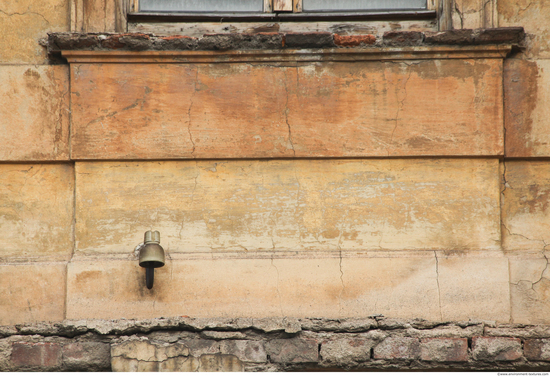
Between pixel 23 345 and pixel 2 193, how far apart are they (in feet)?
3.10

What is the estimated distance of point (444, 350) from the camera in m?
3.19

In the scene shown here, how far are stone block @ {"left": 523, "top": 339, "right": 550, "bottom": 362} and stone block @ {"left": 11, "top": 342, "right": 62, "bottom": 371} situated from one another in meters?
2.67

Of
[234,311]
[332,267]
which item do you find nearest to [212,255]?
[234,311]

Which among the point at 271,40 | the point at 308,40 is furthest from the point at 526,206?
the point at 271,40

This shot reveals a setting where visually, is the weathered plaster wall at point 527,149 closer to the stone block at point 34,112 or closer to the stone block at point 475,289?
the stone block at point 475,289

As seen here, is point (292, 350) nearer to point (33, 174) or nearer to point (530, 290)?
point (530, 290)

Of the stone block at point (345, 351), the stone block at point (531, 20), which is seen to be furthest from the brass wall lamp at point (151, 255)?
the stone block at point (531, 20)

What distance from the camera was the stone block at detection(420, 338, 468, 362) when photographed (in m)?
3.18

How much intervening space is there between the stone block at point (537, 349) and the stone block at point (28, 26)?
3.41 meters

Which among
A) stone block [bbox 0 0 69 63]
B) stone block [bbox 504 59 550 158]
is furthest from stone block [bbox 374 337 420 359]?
stone block [bbox 0 0 69 63]

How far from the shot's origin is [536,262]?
337 cm

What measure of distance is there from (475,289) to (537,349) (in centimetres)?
46

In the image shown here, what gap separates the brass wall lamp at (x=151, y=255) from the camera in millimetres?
3129

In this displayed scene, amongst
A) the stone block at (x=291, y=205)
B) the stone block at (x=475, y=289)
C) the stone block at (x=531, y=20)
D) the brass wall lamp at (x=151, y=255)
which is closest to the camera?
the brass wall lamp at (x=151, y=255)
